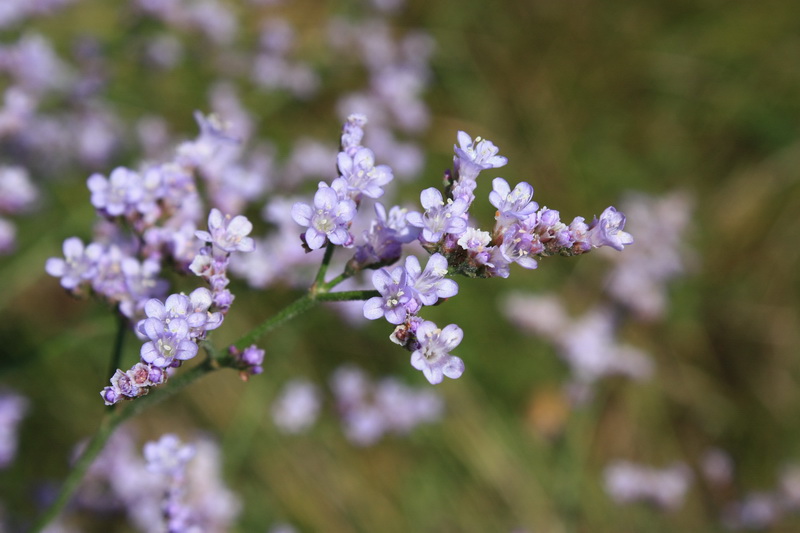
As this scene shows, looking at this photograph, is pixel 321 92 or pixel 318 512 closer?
pixel 318 512

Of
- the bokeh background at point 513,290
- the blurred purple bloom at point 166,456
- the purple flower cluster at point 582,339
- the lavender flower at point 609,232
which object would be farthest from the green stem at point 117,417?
the purple flower cluster at point 582,339

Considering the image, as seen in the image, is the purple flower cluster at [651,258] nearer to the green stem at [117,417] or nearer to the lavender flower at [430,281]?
the lavender flower at [430,281]


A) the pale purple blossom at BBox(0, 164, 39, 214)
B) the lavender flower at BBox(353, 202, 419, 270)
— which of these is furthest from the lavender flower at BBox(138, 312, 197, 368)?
the pale purple blossom at BBox(0, 164, 39, 214)

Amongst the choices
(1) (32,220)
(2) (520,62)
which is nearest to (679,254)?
(2) (520,62)

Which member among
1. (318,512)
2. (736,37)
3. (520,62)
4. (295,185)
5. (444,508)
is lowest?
(318,512)

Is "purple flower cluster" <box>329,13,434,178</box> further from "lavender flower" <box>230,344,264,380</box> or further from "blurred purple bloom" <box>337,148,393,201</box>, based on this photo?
"lavender flower" <box>230,344,264,380</box>

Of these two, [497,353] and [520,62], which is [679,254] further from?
[520,62]
